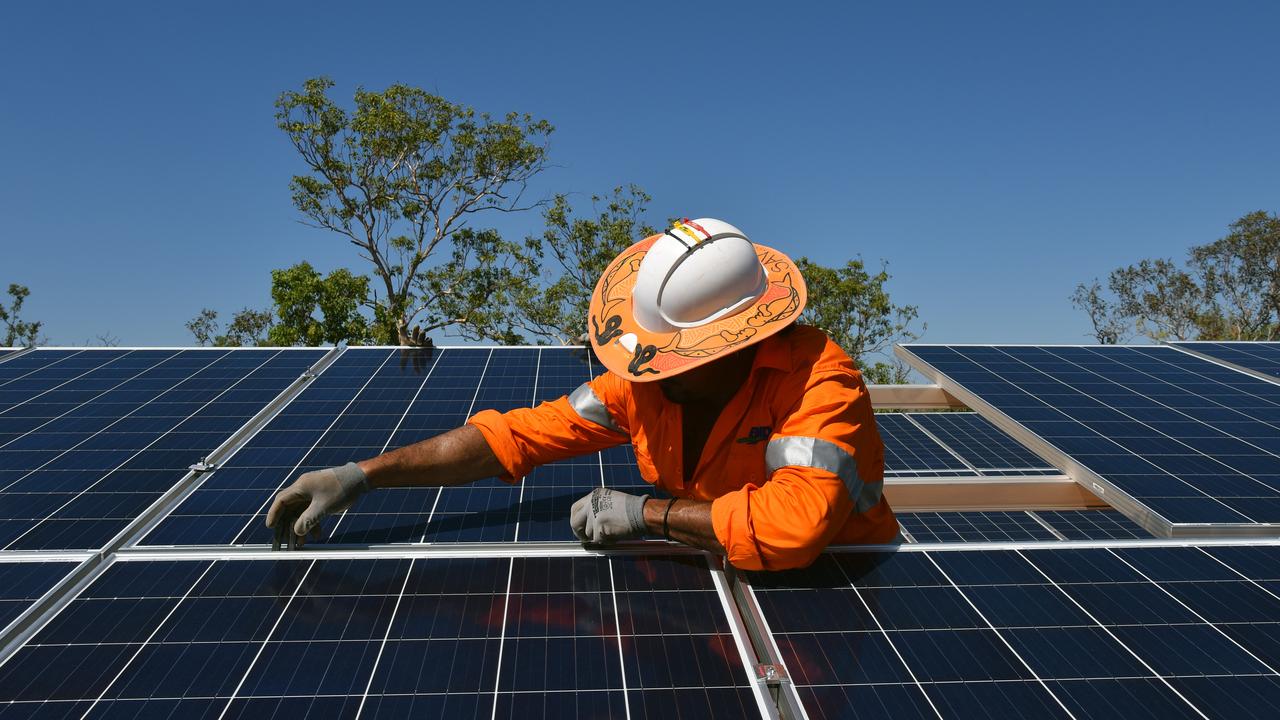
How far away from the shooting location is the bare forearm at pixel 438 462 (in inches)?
165

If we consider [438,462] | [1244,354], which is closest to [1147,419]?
[1244,354]

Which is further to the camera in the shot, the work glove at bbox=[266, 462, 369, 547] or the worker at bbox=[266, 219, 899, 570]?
the work glove at bbox=[266, 462, 369, 547]

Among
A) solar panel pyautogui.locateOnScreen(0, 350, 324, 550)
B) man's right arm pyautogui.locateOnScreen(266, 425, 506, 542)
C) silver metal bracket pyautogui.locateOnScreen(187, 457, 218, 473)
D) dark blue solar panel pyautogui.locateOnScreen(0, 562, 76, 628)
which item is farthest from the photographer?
silver metal bracket pyautogui.locateOnScreen(187, 457, 218, 473)

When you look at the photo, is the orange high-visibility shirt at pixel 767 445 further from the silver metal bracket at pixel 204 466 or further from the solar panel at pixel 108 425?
the solar panel at pixel 108 425

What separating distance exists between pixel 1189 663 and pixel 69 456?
22.2 feet

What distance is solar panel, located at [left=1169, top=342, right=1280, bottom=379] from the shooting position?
29.8 ft

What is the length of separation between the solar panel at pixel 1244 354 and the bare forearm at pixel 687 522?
877cm

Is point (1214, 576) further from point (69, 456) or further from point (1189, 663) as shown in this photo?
point (69, 456)

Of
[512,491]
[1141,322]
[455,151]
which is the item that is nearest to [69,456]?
Result: [512,491]

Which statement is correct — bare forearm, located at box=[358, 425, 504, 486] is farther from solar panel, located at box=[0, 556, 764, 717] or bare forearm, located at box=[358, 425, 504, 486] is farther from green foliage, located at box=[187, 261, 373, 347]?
green foliage, located at box=[187, 261, 373, 347]

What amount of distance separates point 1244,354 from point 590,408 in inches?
398

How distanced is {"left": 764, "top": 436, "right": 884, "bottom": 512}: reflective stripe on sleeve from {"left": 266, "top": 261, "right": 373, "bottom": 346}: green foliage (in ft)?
83.2

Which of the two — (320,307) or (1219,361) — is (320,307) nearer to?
(320,307)

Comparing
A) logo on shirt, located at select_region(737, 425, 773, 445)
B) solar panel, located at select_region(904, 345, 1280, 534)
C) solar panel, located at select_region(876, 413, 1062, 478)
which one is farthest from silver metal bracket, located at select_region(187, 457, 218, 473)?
solar panel, located at select_region(904, 345, 1280, 534)
